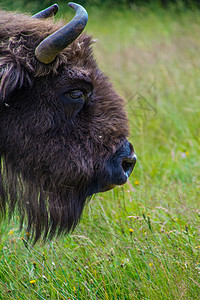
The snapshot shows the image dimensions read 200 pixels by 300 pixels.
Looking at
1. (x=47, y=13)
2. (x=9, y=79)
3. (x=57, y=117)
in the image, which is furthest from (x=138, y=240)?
(x=47, y=13)

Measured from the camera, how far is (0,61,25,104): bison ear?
283cm

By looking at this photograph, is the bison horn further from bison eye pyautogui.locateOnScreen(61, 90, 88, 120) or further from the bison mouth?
the bison mouth

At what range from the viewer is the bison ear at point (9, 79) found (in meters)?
2.83

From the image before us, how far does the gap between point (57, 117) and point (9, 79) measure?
406 millimetres

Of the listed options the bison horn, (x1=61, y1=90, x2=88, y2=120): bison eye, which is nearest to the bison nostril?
(x1=61, y1=90, x2=88, y2=120): bison eye

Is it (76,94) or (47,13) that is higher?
(47,13)

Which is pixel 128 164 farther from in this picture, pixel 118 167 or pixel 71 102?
pixel 71 102

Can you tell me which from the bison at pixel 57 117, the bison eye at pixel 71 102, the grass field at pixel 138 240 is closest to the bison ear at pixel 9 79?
the bison at pixel 57 117

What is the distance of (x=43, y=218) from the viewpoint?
3.31 meters

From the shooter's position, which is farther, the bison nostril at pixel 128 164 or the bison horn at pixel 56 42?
the bison nostril at pixel 128 164

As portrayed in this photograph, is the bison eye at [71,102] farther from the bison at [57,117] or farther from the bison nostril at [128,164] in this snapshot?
the bison nostril at [128,164]

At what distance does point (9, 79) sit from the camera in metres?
2.83

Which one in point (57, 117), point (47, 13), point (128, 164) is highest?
point (47, 13)

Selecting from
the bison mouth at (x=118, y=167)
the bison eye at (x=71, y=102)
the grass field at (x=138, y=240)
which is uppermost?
the bison eye at (x=71, y=102)
